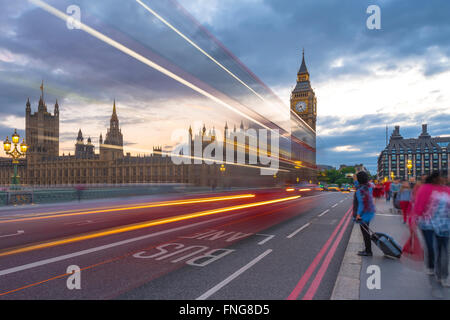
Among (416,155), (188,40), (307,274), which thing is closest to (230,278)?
(307,274)

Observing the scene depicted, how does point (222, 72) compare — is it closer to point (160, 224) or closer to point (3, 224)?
point (160, 224)

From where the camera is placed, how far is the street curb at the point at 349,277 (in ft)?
15.4

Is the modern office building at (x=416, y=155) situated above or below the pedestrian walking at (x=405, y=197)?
above

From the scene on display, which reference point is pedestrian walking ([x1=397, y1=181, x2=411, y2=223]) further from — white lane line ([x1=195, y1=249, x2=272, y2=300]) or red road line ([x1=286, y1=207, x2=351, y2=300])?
white lane line ([x1=195, y1=249, x2=272, y2=300])

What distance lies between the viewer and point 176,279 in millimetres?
5625

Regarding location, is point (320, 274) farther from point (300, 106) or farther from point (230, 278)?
point (300, 106)

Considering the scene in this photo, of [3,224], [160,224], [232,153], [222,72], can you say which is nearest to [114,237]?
[160,224]

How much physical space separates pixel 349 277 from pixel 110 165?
123413 millimetres

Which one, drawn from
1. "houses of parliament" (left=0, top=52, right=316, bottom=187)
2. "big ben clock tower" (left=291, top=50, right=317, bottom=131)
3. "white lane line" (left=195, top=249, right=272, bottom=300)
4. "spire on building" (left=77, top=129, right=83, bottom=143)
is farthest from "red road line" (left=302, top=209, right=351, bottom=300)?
"spire on building" (left=77, top=129, right=83, bottom=143)

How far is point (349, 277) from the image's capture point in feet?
18.1

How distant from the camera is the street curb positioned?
4.70 m

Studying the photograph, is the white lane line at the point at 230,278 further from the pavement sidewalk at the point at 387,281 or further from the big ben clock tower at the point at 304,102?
the big ben clock tower at the point at 304,102

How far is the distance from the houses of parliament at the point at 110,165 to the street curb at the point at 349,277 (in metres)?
62.9

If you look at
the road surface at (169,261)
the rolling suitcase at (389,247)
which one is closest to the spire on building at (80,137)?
the road surface at (169,261)
